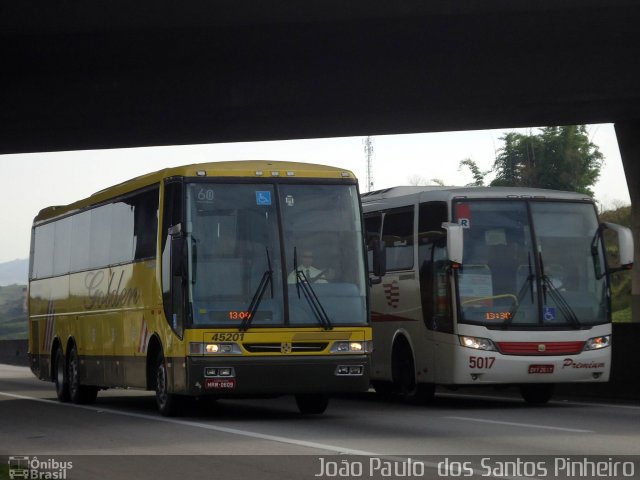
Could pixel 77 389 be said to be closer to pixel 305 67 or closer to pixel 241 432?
pixel 241 432

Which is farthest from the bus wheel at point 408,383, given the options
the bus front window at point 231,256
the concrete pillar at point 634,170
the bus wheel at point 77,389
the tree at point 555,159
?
the tree at point 555,159

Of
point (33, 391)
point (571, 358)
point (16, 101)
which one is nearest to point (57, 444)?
point (571, 358)

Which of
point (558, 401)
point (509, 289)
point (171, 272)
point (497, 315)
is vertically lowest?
point (558, 401)

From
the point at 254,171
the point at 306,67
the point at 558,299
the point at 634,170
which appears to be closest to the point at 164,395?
the point at 254,171

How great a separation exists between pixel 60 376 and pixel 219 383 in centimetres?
776

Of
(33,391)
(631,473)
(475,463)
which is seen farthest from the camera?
(33,391)

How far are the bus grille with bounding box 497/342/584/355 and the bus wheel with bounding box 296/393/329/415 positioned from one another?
2853mm

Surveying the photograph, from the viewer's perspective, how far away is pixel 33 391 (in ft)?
96.4

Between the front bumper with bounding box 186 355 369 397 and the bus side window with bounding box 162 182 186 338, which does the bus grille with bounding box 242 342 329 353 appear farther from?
the bus side window with bounding box 162 182 186 338

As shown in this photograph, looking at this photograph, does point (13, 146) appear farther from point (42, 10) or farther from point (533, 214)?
point (533, 214)

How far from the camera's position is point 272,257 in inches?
718

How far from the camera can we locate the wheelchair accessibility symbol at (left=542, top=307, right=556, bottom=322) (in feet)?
68.9

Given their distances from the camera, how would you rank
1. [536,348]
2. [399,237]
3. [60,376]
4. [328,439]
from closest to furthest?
[328,439], [536,348], [399,237], [60,376]

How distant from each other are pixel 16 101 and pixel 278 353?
47.6 feet
